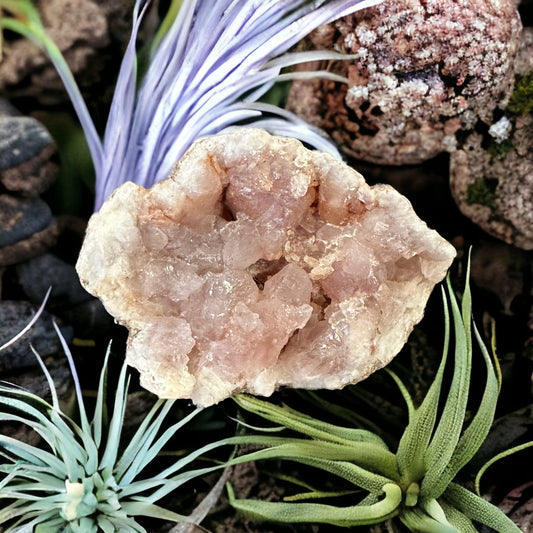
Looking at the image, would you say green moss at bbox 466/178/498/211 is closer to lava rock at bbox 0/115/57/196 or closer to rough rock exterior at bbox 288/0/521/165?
rough rock exterior at bbox 288/0/521/165

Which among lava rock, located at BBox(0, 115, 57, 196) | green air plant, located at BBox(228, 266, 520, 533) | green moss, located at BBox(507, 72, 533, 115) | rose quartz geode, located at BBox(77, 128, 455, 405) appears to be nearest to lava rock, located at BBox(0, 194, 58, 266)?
lava rock, located at BBox(0, 115, 57, 196)

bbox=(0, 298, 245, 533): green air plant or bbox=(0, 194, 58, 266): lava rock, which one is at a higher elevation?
bbox=(0, 194, 58, 266): lava rock

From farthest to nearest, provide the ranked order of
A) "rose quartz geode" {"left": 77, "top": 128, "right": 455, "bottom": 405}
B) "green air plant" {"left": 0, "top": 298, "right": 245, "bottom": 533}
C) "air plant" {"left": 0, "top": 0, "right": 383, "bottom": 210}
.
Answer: "air plant" {"left": 0, "top": 0, "right": 383, "bottom": 210}, "green air plant" {"left": 0, "top": 298, "right": 245, "bottom": 533}, "rose quartz geode" {"left": 77, "top": 128, "right": 455, "bottom": 405}

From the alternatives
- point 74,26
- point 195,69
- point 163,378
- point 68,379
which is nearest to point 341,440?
point 163,378

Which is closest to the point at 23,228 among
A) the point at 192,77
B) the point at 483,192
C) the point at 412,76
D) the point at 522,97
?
the point at 192,77

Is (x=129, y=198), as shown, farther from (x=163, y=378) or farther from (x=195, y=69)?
(x=195, y=69)

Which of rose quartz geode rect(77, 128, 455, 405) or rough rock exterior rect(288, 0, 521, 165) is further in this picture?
rough rock exterior rect(288, 0, 521, 165)

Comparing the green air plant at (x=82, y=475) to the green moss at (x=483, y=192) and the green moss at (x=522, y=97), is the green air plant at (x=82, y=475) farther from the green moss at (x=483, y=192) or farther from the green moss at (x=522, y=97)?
the green moss at (x=522, y=97)
